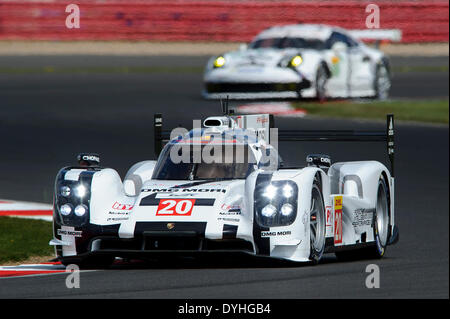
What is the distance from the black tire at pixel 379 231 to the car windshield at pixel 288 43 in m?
11.9

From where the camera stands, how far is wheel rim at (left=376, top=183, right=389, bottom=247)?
11.2 meters

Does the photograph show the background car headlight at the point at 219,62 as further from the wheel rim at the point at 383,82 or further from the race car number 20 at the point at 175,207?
the race car number 20 at the point at 175,207

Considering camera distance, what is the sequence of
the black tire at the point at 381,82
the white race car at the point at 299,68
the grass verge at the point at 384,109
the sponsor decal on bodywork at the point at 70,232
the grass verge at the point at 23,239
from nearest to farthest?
the sponsor decal on bodywork at the point at 70,232, the grass verge at the point at 23,239, the white race car at the point at 299,68, the grass verge at the point at 384,109, the black tire at the point at 381,82

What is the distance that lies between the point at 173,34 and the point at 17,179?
67.2 feet

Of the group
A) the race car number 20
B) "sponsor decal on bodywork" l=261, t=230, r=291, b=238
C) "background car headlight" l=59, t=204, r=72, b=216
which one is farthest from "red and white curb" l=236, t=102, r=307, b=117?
"sponsor decal on bodywork" l=261, t=230, r=291, b=238

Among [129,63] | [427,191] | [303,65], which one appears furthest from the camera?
[129,63]

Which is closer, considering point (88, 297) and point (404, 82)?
point (88, 297)

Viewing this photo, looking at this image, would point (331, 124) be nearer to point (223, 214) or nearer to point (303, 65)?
point (303, 65)

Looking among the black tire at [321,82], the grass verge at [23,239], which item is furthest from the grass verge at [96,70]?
the grass verge at [23,239]

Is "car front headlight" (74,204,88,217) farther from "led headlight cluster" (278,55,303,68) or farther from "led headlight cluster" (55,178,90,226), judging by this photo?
"led headlight cluster" (278,55,303,68)

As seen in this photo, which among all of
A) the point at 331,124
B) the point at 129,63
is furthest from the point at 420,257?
the point at 129,63

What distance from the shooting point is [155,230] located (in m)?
9.17

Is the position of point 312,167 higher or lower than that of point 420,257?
higher

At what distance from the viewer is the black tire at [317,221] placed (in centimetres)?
966
